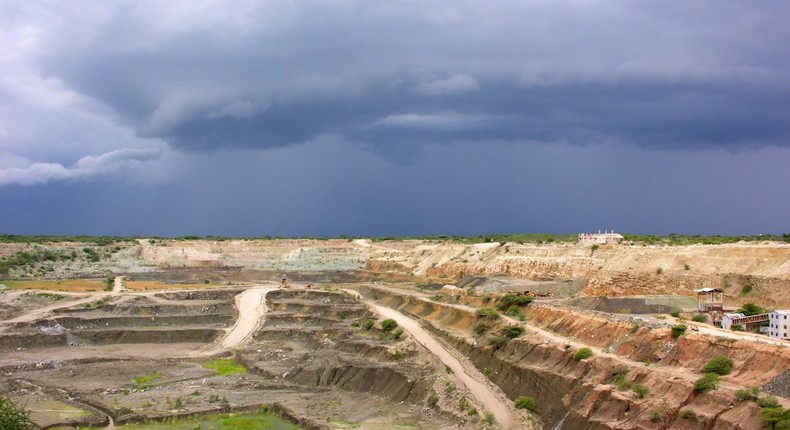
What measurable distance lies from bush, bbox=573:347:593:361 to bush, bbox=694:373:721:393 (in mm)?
8399

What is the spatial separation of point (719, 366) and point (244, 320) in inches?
2027

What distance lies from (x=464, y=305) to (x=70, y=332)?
37318mm

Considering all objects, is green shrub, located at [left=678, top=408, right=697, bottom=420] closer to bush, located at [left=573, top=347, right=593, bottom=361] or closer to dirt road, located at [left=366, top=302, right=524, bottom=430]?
dirt road, located at [left=366, top=302, right=524, bottom=430]

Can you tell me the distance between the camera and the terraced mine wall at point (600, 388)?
90.3 feet

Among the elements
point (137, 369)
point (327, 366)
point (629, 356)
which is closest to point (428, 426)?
point (629, 356)

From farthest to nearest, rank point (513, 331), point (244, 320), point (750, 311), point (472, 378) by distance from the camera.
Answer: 1. point (244, 320)
2. point (513, 331)
3. point (472, 378)
4. point (750, 311)

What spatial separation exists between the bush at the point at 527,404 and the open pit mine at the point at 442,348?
12cm

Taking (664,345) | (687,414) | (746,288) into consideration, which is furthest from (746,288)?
(687,414)

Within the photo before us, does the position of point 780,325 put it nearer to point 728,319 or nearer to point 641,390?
point 728,319

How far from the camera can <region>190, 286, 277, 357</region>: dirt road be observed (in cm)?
6269

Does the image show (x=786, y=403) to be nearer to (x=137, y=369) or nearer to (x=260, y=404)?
(x=260, y=404)

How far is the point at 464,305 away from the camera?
2564 inches

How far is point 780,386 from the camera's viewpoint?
26797mm

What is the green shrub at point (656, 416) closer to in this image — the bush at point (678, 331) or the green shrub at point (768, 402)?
the green shrub at point (768, 402)
